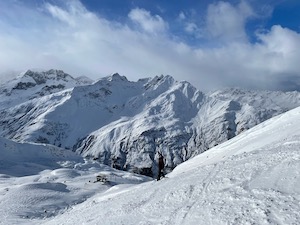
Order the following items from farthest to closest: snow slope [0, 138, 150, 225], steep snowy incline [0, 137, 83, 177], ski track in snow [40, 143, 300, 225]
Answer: steep snowy incline [0, 137, 83, 177] < snow slope [0, 138, 150, 225] < ski track in snow [40, 143, 300, 225]

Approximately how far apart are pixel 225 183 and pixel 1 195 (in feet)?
135

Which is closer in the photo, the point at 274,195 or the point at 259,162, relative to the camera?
the point at 274,195

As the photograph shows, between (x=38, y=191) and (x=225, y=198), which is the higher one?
(x=225, y=198)

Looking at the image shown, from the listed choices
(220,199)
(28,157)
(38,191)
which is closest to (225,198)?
(220,199)

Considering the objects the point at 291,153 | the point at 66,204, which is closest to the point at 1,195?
the point at 66,204

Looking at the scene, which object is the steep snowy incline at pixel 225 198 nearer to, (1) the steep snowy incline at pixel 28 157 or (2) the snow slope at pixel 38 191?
(2) the snow slope at pixel 38 191

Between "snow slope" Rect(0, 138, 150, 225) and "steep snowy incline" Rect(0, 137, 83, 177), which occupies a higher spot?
"steep snowy incline" Rect(0, 137, 83, 177)

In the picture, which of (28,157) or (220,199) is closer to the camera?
(220,199)

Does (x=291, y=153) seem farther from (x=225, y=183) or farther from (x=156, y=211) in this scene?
(x=156, y=211)

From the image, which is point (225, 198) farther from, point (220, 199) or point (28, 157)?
point (28, 157)

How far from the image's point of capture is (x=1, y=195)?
56.8 metres

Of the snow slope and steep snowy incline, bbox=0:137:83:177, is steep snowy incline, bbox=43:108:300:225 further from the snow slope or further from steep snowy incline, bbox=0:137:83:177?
steep snowy incline, bbox=0:137:83:177

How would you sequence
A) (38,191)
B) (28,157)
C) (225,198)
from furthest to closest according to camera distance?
(28,157), (38,191), (225,198)

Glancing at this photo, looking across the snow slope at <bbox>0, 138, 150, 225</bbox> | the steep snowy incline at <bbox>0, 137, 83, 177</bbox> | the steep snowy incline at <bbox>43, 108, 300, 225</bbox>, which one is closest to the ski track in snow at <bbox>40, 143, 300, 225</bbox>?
the steep snowy incline at <bbox>43, 108, 300, 225</bbox>
